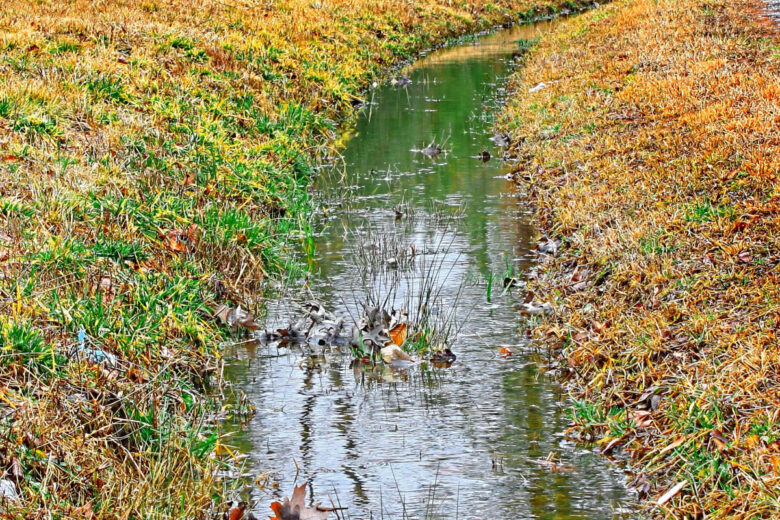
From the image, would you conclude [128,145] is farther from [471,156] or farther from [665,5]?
[665,5]

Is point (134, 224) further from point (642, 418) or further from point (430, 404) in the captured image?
point (642, 418)

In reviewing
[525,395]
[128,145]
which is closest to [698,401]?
[525,395]

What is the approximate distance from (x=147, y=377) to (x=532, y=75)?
45.8 ft

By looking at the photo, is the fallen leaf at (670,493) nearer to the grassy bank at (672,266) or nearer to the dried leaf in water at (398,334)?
the grassy bank at (672,266)

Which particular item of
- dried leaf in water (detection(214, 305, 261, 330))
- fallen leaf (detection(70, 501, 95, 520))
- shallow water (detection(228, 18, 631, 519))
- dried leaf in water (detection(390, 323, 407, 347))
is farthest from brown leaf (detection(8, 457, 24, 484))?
dried leaf in water (detection(390, 323, 407, 347))

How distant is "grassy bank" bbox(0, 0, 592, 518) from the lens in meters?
4.84

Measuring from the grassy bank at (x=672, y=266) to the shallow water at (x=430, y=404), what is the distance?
0.34 metres

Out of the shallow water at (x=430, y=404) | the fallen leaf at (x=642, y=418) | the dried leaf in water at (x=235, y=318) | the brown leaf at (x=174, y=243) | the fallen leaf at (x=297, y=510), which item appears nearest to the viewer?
the fallen leaf at (x=297, y=510)

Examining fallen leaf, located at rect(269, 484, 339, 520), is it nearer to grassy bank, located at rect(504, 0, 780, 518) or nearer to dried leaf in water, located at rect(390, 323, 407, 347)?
grassy bank, located at rect(504, 0, 780, 518)

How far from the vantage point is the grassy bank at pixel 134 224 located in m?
4.84

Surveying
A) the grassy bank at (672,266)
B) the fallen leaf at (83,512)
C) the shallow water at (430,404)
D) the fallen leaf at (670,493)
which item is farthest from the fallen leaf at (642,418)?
the fallen leaf at (83,512)

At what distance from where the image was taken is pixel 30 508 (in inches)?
165

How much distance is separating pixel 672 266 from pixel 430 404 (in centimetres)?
243

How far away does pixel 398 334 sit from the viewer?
7141mm
